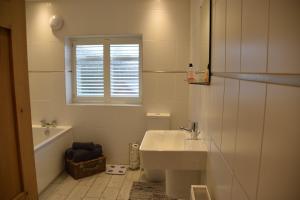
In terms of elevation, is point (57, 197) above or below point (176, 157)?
below

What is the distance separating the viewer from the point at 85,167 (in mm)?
3068

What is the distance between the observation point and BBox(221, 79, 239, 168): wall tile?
1039 millimetres

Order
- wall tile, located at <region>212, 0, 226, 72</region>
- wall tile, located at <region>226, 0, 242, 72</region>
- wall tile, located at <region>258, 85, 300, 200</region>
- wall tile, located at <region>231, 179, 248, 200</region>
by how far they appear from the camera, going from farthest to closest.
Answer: wall tile, located at <region>212, 0, 226, 72</region> → wall tile, located at <region>226, 0, 242, 72</region> → wall tile, located at <region>231, 179, 248, 200</region> → wall tile, located at <region>258, 85, 300, 200</region>

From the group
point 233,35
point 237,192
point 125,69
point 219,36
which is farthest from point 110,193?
point 233,35

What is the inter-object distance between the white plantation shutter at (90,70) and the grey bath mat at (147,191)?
1428 millimetres

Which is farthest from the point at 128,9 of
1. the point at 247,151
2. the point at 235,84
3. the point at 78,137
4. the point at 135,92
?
the point at 247,151

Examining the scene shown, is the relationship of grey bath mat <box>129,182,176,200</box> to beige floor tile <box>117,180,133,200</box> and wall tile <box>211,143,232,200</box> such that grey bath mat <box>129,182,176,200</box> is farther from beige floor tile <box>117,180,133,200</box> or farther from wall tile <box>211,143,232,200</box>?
wall tile <box>211,143,232,200</box>

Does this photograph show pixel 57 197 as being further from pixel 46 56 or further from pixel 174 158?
pixel 46 56

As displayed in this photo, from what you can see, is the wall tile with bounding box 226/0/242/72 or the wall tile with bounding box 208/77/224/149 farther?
the wall tile with bounding box 208/77/224/149

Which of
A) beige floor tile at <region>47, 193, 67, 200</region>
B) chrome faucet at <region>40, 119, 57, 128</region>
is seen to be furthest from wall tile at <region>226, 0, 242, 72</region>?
chrome faucet at <region>40, 119, 57, 128</region>

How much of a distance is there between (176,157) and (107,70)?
2080 mm

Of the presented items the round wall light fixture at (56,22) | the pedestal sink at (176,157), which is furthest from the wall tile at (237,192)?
the round wall light fixture at (56,22)

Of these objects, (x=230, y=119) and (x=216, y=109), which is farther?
(x=216, y=109)

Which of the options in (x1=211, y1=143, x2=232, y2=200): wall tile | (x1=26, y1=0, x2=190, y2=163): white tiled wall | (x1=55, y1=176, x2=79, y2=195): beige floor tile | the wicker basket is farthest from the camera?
(x1=26, y1=0, x2=190, y2=163): white tiled wall
